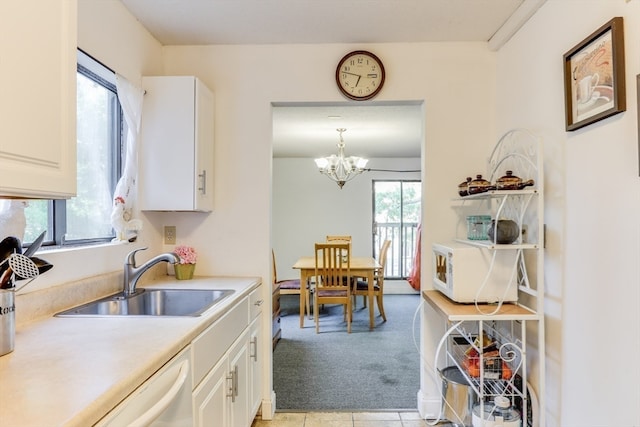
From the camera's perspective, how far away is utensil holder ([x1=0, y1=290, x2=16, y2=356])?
1.08 m

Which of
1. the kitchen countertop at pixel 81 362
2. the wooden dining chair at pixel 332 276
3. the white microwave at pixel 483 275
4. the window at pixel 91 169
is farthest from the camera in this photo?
the wooden dining chair at pixel 332 276

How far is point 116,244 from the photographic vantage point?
2.01 meters

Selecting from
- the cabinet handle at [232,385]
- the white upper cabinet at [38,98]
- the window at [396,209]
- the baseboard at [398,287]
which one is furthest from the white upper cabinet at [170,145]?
the baseboard at [398,287]

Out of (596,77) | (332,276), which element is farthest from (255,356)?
(332,276)

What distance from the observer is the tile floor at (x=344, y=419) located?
2400 millimetres

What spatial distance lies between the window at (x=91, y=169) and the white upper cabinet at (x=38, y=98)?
2.16 ft

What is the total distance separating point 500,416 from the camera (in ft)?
6.06

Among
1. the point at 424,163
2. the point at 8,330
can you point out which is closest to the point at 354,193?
the point at 424,163

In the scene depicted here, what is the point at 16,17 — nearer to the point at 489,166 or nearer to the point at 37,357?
the point at 37,357

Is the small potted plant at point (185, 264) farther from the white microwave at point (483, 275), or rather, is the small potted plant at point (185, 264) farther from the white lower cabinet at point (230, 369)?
the white microwave at point (483, 275)

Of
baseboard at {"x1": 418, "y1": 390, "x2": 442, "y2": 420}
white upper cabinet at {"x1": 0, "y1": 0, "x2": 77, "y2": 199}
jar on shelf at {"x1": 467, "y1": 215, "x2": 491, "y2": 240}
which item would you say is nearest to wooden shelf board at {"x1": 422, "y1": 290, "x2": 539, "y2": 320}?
jar on shelf at {"x1": 467, "y1": 215, "x2": 491, "y2": 240}

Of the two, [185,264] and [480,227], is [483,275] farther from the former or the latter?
[185,264]

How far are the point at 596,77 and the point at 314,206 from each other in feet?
17.1

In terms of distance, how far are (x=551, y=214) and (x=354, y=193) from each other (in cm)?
477
